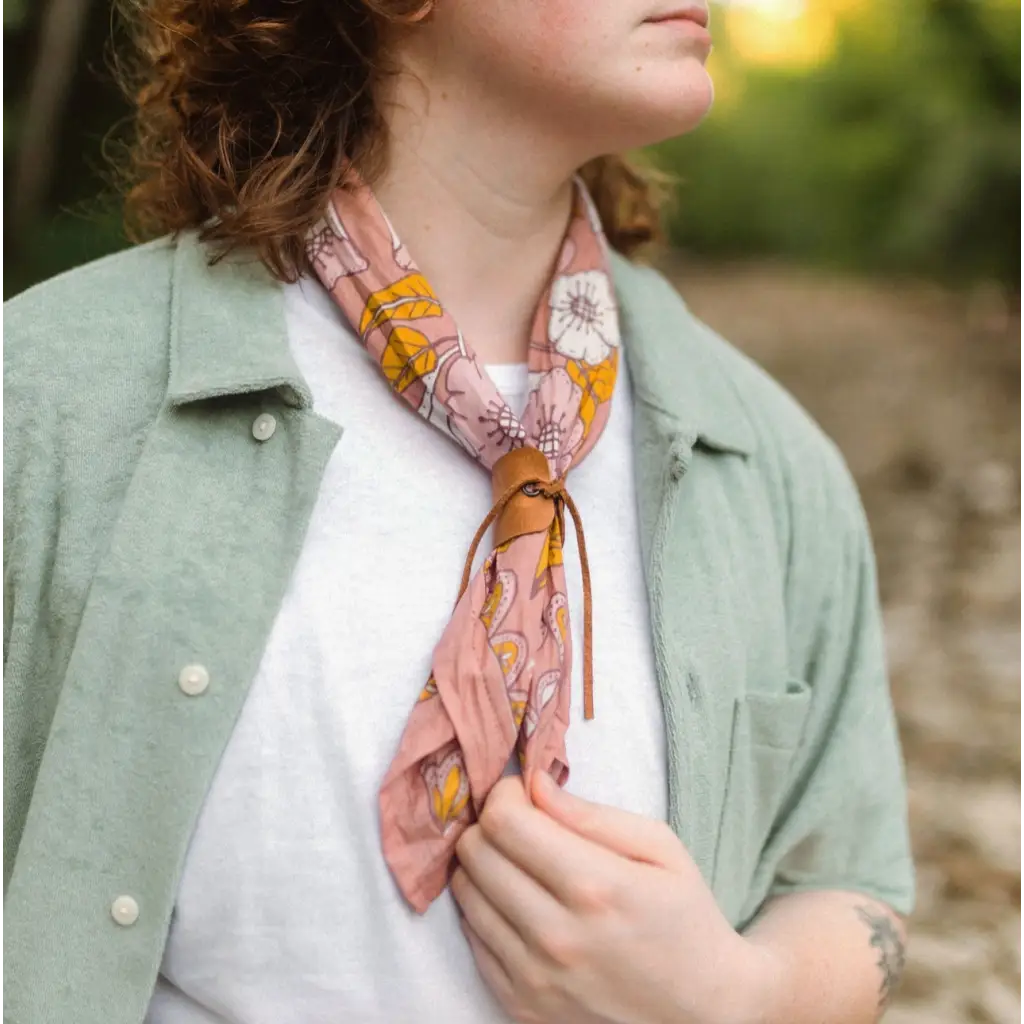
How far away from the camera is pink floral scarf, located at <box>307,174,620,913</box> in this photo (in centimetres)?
105

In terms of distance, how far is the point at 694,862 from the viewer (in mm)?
1136

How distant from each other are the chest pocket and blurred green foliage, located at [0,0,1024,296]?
9.65 ft

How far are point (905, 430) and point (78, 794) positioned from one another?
3927 millimetres

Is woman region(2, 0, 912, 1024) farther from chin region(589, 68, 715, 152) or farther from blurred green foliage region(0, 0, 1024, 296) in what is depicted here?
blurred green foliage region(0, 0, 1024, 296)

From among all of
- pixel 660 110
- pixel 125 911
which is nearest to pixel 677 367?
pixel 660 110

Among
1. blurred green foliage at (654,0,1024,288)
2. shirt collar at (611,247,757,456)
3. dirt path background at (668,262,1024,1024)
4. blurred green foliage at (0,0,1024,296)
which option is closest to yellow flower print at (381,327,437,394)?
shirt collar at (611,247,757,456)

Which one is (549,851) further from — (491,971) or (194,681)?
(194,681)

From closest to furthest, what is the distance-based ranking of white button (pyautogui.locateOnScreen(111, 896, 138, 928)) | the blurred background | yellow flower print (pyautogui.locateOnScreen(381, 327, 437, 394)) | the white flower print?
white button (pyautogui.locateOnScreen(111, 896, 138, 928)) < yellow flower print (pyautogui.locateOnScreen(381, 327, 437, 394)) < the white flower print < the blurred background

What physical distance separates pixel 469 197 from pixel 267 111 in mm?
247

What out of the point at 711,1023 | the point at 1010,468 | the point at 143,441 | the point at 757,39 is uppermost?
the point at 757,39

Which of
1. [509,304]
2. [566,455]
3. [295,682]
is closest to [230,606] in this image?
[295,682]

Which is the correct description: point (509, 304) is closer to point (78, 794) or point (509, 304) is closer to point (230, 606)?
point (230, 606)

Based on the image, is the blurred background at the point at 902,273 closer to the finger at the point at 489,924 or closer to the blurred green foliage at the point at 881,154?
the blurred green foliage at the point at 881,154

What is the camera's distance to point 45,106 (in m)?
3.38
